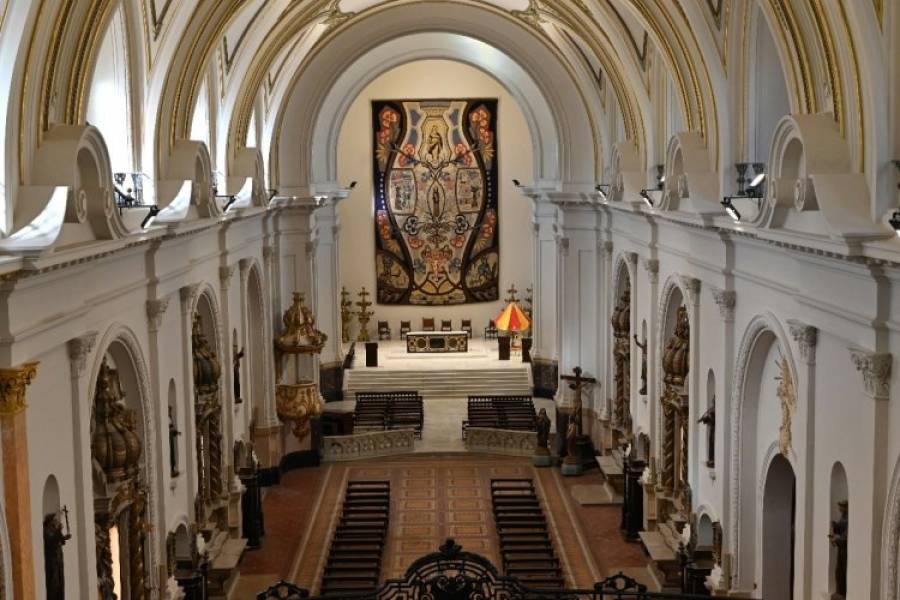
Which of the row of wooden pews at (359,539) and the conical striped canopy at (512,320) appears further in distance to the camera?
the conical striped canopy at (512,320)

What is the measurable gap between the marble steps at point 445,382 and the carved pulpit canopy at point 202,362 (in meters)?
14.0

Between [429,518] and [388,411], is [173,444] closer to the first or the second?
[429,518]

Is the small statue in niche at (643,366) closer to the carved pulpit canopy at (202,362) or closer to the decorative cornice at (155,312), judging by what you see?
the carved pulpit canopy at (202,362)

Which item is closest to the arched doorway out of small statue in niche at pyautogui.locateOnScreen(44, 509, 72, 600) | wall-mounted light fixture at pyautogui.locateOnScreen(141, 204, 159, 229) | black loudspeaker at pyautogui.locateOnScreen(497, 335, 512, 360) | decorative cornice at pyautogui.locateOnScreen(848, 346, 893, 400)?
decorative cornice at pyautogui.locateOnScreen(848, 346, 893, 400)

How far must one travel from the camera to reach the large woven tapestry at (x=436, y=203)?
39125mm

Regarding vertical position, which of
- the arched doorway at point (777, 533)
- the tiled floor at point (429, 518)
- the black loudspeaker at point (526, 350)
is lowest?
the tiled floor at point (429, 518)

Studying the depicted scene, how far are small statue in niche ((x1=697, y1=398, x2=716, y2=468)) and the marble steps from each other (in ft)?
52.6

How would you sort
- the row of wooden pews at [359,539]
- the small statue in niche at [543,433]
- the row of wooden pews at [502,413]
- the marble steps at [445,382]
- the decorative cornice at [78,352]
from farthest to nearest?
the marble steps at [445,382] → the row of wooden pews at [502,413] → the small statue in niche at [543,433] → the row of wooden pews at [359,539] → the decorative cornice at [78,352]

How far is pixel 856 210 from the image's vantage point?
35.5ft

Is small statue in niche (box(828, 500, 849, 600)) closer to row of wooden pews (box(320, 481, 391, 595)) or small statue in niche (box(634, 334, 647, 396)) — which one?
row of wooden pews (box(320, 481, 391, 595))

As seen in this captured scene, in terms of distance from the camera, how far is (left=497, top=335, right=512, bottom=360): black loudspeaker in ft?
116

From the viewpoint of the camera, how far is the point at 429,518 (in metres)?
23.6

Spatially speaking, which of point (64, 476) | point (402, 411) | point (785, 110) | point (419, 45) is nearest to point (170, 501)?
point (64, 476)

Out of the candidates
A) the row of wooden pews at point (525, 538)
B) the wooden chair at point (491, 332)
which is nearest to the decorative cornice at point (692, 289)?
the row of wooden pews at point (525, 538)
